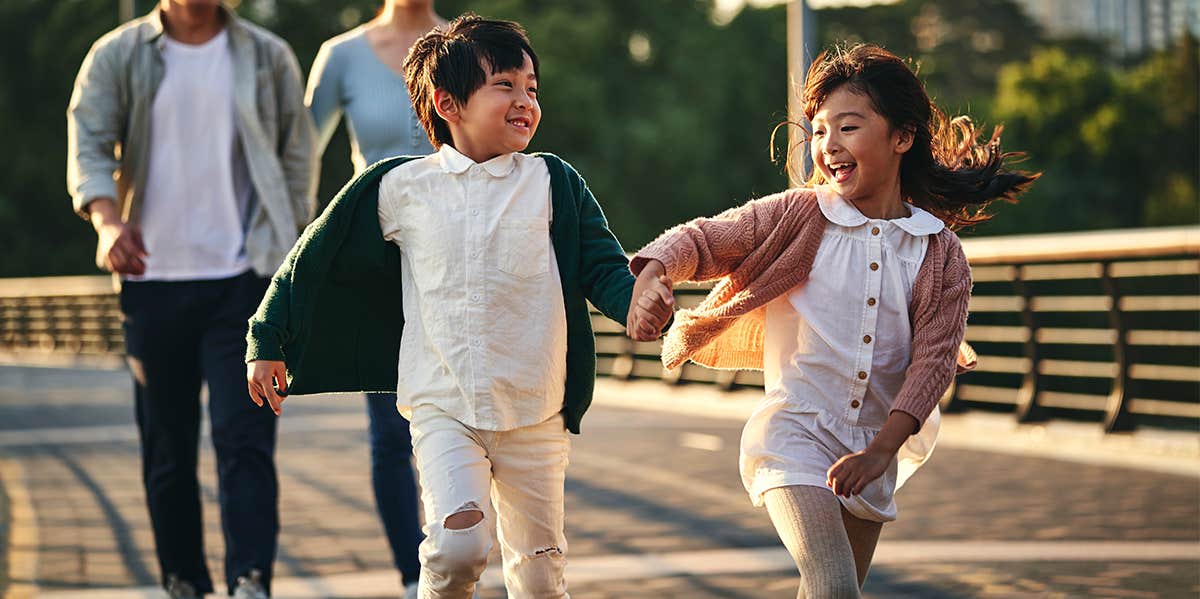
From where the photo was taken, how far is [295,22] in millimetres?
44562

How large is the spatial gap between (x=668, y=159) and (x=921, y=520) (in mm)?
38857

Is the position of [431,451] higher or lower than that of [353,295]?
lower

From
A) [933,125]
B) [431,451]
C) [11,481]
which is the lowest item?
[11,481]

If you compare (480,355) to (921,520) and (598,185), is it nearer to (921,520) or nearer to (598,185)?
(921,520)

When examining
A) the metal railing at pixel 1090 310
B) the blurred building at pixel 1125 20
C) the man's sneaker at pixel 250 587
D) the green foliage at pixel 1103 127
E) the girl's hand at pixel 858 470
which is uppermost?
the girl's hand at pixel 858 470

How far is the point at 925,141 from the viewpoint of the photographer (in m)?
3.82

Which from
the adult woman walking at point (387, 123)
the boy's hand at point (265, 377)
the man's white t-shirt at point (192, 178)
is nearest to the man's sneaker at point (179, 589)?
the adult woman walking at point (387, 123)

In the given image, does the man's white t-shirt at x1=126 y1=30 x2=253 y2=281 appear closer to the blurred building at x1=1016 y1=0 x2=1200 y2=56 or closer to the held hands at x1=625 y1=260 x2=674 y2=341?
the held hands at x1=625 y1=260 x2=674 y2=341

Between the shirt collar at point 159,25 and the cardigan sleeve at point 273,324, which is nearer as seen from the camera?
the cardigan sleeve at point 273,324

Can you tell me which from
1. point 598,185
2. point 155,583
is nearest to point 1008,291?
point 598,185

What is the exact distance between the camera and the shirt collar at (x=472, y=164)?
3.77m

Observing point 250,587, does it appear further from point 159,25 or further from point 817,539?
point 817,539

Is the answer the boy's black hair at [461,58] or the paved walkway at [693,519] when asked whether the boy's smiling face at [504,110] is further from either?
the paved walkway at [693,519]

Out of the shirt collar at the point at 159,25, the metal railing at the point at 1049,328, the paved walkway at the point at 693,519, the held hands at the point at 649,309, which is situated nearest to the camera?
the held hands at the point at 649,309
